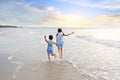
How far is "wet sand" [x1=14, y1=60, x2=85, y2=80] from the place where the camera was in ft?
27.1

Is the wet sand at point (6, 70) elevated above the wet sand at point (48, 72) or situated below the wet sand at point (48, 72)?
above

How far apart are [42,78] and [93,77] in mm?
2086

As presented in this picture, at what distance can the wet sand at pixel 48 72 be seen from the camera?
8250 millimetres

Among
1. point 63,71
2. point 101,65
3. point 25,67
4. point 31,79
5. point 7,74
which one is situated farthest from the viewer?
point 101,65

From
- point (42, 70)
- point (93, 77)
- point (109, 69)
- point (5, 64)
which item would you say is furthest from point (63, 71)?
point (5, 64)

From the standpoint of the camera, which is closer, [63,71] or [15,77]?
[15,77]

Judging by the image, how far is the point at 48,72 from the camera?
9.19 metres

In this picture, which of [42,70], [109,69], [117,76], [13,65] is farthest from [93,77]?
[13,65]

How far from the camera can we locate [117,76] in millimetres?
8625

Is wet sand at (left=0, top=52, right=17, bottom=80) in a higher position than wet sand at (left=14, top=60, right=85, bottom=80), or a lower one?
higher

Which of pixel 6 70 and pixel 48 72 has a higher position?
pixel 6 70

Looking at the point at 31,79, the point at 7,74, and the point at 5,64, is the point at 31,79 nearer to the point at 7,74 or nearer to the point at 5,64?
the point at 7,74

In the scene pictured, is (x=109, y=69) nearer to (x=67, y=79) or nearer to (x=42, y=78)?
(x=67, y=79)

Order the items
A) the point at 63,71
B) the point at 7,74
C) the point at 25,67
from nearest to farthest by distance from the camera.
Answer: the point at 7,74 < the point at 63,71 < the point at 25,67
